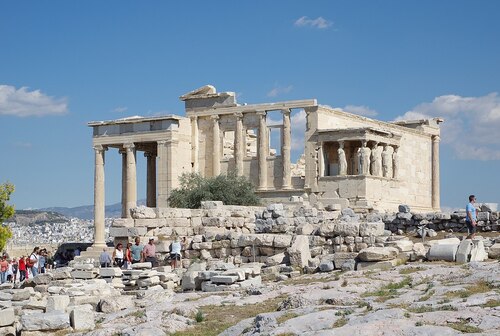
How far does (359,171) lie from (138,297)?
83.4ft

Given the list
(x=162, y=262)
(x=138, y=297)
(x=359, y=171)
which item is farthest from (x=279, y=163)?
(x=138, y=297)

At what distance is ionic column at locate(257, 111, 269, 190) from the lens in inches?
1748

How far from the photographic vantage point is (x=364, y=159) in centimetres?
4188

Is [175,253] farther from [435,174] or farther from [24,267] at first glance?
[435,174]

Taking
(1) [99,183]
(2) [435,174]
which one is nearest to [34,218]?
(1) [99,183]

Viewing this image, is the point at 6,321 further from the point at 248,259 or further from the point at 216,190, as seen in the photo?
the point at 216,190

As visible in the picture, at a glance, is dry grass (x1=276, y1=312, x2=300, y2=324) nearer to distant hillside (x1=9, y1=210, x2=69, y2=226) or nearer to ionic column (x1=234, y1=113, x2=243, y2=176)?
ionic column (x1=234, y1=113, x2=243, y2=176)

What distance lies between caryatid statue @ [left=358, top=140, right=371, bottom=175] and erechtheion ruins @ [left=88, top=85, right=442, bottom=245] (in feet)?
0.13

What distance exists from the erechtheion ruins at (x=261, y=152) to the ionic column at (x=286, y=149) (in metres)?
0.04

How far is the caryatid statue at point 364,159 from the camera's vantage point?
137 feet

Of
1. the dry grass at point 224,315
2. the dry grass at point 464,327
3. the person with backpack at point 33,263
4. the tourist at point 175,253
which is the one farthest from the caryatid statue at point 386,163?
the dry grass at point 464,327

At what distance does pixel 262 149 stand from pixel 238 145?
129 cm

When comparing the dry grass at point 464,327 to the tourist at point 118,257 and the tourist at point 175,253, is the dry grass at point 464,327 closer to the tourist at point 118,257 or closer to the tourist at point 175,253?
the tourist at point 175,253

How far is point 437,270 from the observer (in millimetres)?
16922
